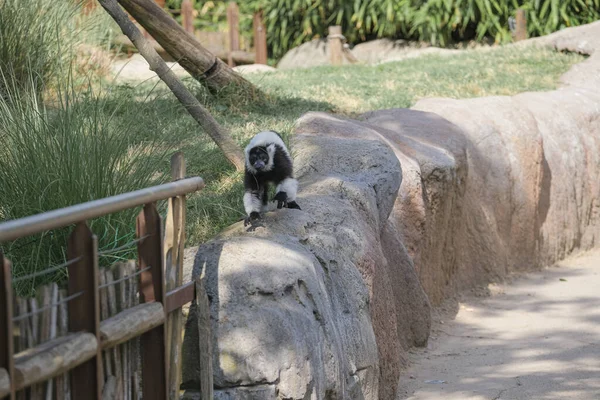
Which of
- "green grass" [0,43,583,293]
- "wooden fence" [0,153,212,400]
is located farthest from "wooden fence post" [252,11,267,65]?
"wooden fence" [0,153,212,400]

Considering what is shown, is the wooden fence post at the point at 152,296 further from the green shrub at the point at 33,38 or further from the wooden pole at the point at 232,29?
the wooden pole at the point at 232,29

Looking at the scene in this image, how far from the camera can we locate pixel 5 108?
5035mm

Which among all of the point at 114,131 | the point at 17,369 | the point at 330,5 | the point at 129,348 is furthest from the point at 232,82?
the point at 330,5

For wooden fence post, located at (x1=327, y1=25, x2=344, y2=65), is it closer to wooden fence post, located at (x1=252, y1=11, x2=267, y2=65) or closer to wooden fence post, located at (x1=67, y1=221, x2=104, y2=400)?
wooden fence post, located at (x1=252, y1=11, x2=267, y2=65)

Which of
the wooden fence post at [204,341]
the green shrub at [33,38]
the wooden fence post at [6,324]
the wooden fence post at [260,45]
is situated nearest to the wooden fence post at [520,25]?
the wooden fence post at [260,45]

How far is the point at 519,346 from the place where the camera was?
6.64 metres

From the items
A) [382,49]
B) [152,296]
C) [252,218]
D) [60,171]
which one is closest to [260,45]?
[382,49]

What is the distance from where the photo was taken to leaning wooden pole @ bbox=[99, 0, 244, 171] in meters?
6.16

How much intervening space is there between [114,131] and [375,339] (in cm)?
193

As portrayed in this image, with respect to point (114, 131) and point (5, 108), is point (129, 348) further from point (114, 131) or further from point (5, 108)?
point (5, 108)

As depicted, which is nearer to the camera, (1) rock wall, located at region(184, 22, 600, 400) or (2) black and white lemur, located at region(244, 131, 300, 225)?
(1) rock wall, located at region(184, 22, 600, 400)

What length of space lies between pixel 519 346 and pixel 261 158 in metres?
2.83

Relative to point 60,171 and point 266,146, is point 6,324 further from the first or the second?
point 266,146

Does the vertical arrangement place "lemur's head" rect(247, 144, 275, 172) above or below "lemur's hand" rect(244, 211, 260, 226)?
above
